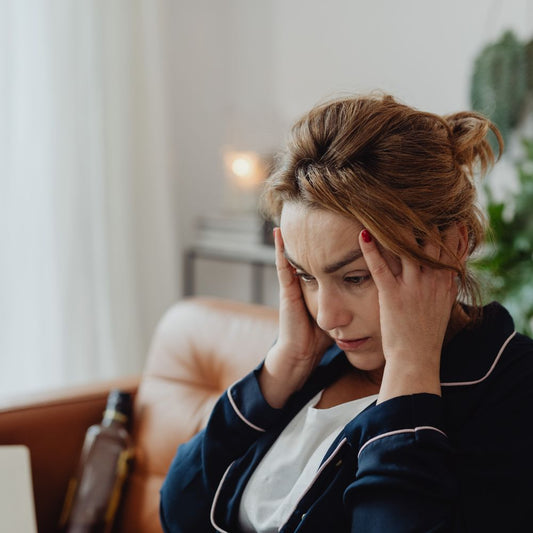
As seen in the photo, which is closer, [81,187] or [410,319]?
[410,319]

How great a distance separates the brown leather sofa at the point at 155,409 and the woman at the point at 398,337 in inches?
17.7

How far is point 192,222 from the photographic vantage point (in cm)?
309

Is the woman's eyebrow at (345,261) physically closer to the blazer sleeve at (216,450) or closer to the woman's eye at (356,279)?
the woman's eye at (356,279)

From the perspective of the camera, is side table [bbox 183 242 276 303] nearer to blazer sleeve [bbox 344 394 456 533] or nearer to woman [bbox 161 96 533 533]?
woman [bbox 161 96 533 533]

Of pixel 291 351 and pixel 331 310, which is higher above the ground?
pixel 331 310

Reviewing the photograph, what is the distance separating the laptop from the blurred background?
1.23m

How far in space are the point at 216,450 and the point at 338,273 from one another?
38cm

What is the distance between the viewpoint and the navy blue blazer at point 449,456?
2.58 ft

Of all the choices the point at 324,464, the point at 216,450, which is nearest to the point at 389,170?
the point at 324,464

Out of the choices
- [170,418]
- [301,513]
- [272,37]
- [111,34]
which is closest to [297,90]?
[272,37]

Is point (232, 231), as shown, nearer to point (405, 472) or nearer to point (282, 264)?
point (282, 264)

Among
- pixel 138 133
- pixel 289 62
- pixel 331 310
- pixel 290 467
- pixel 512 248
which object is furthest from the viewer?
pixel 289 62

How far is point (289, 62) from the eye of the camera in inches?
114

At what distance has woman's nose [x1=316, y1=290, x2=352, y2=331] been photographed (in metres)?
0.89
